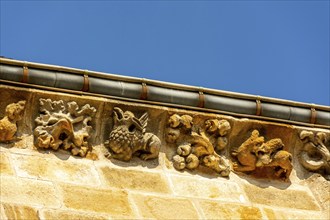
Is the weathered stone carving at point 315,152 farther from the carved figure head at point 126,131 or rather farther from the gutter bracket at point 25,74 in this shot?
the gutter bracket at point 25,74

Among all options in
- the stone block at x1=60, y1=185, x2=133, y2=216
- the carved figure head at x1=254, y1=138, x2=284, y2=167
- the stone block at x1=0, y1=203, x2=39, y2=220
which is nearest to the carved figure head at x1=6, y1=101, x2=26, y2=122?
the stone block at x1=60, y1=185, x2=133, y2=216

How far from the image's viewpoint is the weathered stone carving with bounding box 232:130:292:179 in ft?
31.4

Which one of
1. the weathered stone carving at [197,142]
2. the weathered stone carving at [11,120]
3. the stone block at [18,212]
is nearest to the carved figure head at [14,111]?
the weathered stone carving at [11,120]

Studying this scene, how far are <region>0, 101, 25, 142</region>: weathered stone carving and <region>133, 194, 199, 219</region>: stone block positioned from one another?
0.91 meters

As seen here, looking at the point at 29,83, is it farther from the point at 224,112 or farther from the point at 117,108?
the point at 224,112

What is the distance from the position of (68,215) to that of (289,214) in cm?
170

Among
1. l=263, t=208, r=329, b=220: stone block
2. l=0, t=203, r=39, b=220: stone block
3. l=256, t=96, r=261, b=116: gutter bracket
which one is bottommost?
l=263, t=208, r=329, b=220: stone block

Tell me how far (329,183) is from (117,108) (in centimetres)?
166

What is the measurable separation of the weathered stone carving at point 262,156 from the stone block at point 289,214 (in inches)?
16.2

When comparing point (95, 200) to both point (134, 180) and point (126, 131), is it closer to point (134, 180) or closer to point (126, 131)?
point (134, 180)

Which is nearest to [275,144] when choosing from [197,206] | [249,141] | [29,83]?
[249,141]

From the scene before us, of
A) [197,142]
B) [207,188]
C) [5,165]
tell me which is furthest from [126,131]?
[5,165]

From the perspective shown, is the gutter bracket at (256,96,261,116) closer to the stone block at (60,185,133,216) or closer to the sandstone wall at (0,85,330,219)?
the sandstone wall at (0,85,330,219)

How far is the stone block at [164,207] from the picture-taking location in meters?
8.71
